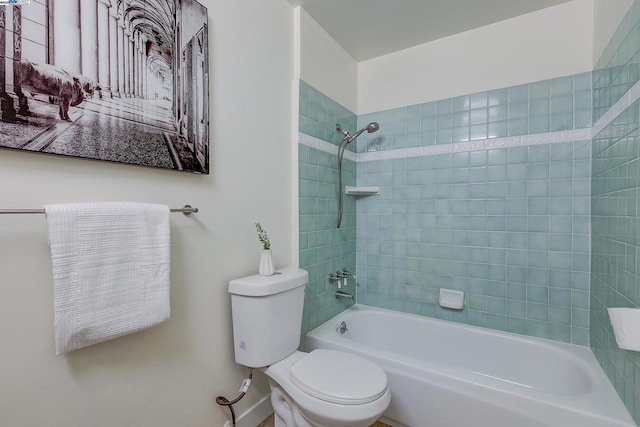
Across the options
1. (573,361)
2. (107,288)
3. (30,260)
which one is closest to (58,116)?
(30,260)

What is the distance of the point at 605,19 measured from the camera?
145 cm

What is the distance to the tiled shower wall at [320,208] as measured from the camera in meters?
1.83

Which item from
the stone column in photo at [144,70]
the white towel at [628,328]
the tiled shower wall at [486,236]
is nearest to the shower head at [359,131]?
the tiled shower wall at [486,236]

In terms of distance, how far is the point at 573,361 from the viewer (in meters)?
1.56

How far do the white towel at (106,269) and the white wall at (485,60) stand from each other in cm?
190

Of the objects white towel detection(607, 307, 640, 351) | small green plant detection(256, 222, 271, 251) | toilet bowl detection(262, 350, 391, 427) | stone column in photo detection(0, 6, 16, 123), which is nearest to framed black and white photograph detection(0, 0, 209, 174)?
stone column in photo detection(0, 6, 16, 123)

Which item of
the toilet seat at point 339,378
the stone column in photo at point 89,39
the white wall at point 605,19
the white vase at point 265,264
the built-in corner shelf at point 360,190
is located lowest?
the toilet seat at point 339,378

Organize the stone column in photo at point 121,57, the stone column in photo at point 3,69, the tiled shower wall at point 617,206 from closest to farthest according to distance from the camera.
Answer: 1. the stone column in photo at point 3,69
2. the stone column in photo at point 121,57
3. the tiled shower wall at point 617,206

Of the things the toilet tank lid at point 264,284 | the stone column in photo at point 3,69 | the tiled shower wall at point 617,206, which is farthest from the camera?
the toilet tank lid at point 264,284

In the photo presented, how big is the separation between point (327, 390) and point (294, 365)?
9.0 inches

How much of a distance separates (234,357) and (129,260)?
0.76 metres

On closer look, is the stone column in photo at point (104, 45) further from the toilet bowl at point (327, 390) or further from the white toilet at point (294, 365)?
the toilet bowl at point (327, 390)

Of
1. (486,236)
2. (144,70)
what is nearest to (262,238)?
(144,70)

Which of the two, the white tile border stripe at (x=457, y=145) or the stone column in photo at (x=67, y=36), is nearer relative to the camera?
the stone column in photo at (x=67, y=36)
